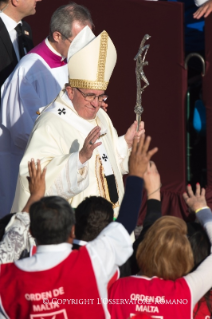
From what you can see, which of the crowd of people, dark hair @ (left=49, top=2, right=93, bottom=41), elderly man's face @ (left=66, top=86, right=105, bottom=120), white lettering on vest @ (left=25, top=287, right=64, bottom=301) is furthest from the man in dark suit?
white lettering on vest @ (left=25, top=287, right=64, bottom=301)

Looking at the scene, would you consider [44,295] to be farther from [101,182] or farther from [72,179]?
[101,182]

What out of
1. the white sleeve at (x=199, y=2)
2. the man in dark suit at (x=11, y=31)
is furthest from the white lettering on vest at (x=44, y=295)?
the white sleeve at (x=199, y=2)

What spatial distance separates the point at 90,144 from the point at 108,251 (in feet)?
3.80

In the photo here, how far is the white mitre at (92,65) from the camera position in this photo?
16.5ft

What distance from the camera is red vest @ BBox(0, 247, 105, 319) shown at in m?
3.12

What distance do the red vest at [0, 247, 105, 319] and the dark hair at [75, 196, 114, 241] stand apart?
0.45m

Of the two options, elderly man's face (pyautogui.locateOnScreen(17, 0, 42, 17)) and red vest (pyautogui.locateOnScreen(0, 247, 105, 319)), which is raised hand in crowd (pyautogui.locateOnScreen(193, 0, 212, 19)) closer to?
elderly man's face (pyautogui.locateOnScreen(17, 0, 42, 17))

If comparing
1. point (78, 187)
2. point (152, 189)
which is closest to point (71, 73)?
point (78, 187)

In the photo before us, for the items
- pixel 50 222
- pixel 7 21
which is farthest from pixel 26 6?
pixel 50 222

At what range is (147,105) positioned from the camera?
713 centimetres

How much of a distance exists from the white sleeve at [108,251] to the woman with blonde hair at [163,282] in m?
0.28

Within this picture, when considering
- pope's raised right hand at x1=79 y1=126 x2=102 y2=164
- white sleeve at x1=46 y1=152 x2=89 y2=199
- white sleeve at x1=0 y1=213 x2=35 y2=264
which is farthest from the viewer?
white sleeve at x1=46 y1=152 x2=89 y2=199

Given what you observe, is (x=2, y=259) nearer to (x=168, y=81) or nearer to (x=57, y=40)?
(x=57, y=40)

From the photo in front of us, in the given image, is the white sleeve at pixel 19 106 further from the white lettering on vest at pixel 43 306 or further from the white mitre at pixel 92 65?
the white lettering on vest at pixel 43 306
